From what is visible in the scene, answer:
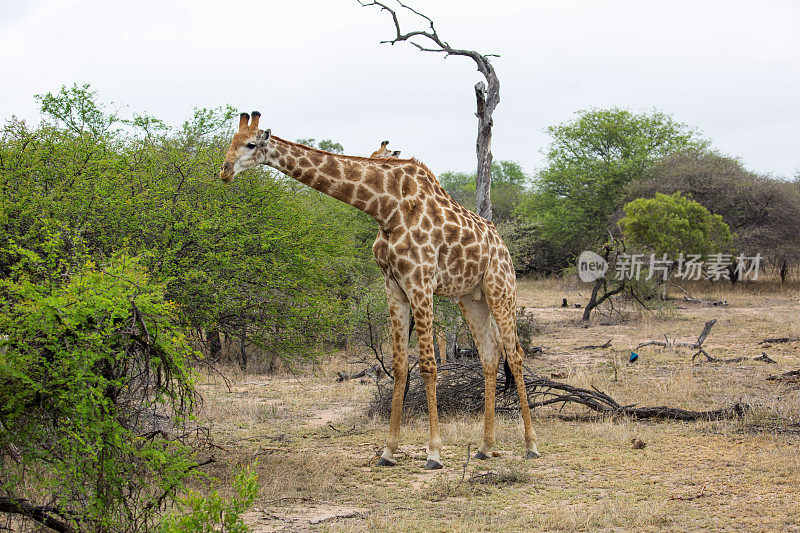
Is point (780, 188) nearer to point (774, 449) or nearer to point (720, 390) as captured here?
point (720, 390)

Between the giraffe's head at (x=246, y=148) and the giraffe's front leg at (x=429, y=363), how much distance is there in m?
2.14

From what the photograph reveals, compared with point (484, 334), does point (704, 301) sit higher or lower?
higher

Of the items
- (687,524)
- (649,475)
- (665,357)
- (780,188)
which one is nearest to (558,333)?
(665,357)

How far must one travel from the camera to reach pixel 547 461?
293 inches

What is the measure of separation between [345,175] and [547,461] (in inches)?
144

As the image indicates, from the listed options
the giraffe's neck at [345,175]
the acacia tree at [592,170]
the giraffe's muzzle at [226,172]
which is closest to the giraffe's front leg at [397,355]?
the giraffe's neck at [345,175]

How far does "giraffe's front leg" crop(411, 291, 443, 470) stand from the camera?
7.29m

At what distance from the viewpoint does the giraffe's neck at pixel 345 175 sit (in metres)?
7.04

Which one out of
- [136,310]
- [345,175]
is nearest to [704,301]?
[345,175]

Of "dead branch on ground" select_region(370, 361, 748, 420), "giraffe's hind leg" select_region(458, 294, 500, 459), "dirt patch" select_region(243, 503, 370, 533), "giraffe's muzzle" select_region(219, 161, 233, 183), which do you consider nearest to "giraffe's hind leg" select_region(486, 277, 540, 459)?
"giraffe's hind leg" select_region(458, 294, 500, 459)

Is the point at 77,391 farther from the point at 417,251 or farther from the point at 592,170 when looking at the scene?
the point at 592,170

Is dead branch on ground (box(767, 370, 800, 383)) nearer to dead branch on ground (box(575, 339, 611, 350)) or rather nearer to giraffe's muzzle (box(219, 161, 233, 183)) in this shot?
dead branch on ground (box(575, 339, 611, 350))

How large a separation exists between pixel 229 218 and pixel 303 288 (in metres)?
1.48

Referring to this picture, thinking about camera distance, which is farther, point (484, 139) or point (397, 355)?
point (484, 139)
